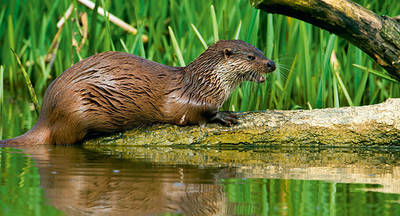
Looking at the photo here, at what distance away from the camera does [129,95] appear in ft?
13.0

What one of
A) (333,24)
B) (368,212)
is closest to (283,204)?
(368,212)

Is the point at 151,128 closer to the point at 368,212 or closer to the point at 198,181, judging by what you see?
the point at 198,181

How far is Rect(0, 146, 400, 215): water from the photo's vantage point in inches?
82.1

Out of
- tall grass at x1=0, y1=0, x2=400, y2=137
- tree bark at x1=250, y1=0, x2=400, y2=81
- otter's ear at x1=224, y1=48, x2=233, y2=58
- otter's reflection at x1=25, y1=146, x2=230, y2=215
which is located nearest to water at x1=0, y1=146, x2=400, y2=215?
otter's reflection at x1=25, y1=146, x2=230, y2=215

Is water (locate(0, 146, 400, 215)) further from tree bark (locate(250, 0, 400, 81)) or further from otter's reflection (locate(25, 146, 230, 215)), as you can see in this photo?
tree bark (locate(250, 0, 400, 81))

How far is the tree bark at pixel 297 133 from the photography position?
3.93m

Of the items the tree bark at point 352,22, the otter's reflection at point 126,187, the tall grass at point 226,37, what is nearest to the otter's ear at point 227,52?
the tall grass at point 226,37

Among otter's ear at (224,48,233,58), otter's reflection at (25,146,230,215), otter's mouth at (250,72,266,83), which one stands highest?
otter's ear at (224,48,233,58)

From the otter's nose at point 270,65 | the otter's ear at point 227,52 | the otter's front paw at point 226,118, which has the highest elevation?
the otter's ear at point 227,52

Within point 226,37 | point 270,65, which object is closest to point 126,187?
point 270,65

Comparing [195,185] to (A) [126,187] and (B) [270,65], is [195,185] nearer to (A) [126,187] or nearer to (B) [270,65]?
A: (A) [126,187]

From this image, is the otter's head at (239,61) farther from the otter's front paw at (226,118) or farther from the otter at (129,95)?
the otter's front paw at (226,118)

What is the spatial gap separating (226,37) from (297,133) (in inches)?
50.1

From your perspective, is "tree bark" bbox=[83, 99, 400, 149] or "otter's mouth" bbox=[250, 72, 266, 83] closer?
"tree bark" bbox=[83, 99, 400, 149]
